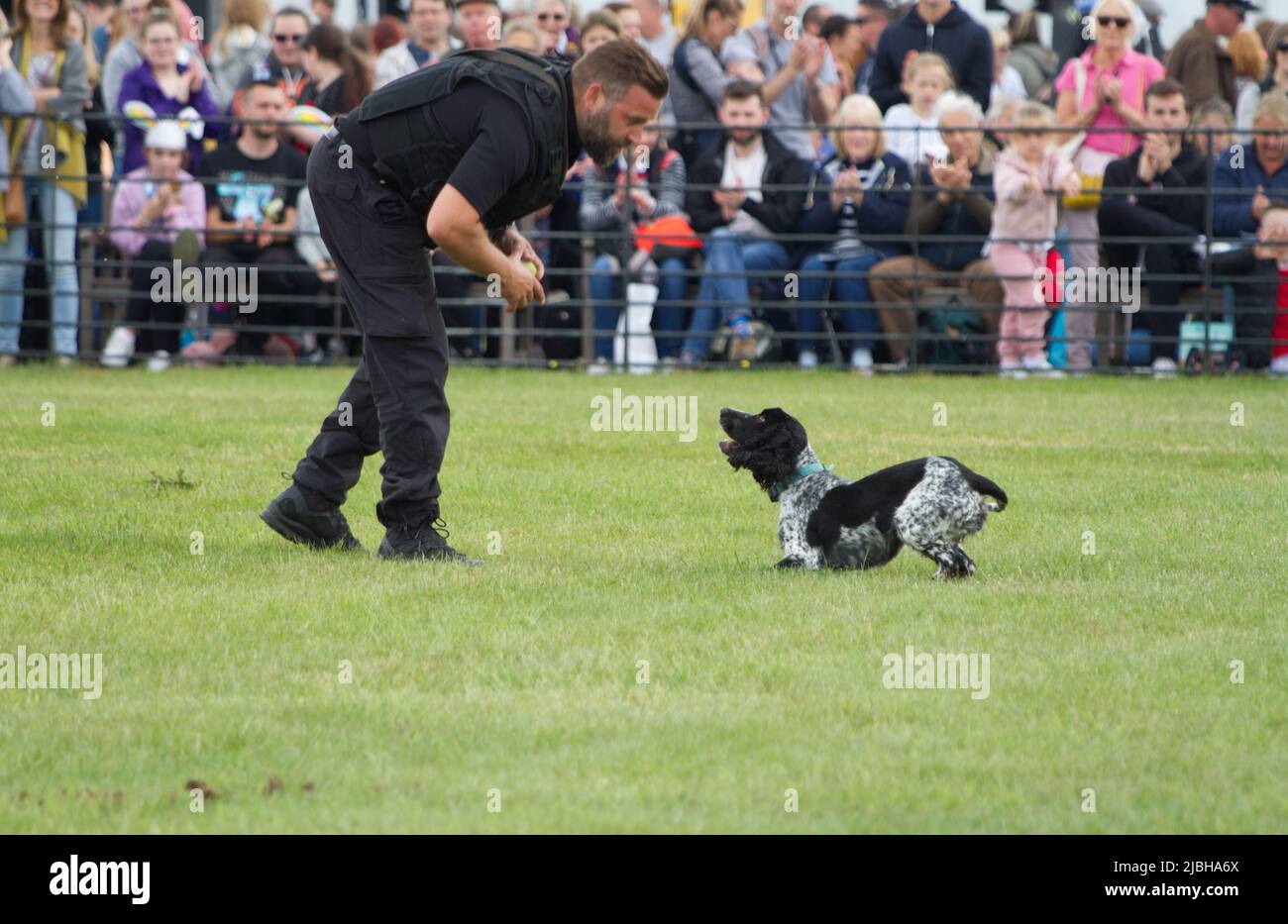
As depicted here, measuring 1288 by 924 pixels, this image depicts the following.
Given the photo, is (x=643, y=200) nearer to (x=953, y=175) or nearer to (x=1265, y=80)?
(x=953, y=175)

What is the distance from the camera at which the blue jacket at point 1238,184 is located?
16.9m

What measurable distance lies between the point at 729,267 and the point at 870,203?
137 cm

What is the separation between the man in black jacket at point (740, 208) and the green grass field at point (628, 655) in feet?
18.3

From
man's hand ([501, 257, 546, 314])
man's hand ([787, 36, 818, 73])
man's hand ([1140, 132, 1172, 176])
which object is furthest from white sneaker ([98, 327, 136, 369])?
man's hand ([501, 257, 546, 314])

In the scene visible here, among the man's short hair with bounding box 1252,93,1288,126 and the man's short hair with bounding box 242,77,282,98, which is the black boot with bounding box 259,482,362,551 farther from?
the man's short hair with bounding box 1252,93,1288,126

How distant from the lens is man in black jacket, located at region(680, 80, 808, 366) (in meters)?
17.3

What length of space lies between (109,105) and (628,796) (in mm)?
14127

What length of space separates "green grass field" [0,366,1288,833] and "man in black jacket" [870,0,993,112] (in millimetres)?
6887

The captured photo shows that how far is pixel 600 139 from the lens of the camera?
7.71 metres

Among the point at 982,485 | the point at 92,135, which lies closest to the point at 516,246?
the point at 982,485

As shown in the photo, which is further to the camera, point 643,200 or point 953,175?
point 643,200

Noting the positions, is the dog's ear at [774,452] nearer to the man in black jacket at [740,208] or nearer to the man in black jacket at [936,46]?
the man in black jacket at [740,208]

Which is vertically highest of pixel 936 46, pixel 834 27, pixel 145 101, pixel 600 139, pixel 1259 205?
pixel 834 27

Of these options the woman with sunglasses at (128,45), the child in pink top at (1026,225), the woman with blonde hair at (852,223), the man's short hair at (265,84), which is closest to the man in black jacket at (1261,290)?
the child in pink top at (1026,225)
